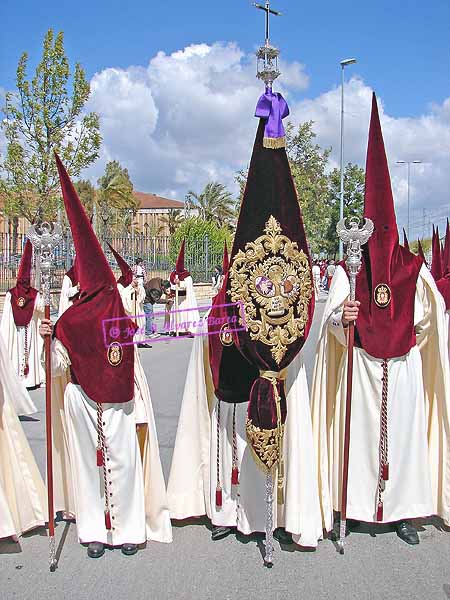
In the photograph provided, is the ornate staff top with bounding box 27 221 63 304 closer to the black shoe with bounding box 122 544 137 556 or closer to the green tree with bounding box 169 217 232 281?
the black shoe with bounding box 122 544 137 556

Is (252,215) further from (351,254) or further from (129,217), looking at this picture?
(129,217)

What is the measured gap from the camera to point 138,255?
80.1ft

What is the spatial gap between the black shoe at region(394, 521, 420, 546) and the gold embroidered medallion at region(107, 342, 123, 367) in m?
2.34

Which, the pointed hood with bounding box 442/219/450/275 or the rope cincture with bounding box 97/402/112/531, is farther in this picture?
the pointed hood with bounding box 442/219/450/275

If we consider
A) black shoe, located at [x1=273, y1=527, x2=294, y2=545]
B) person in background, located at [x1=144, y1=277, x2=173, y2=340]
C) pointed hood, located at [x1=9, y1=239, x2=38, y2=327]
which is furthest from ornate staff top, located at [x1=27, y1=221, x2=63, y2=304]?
person in background, located at [x1=144, y1=277, x2=173, y2=340]

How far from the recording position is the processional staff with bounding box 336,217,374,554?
13.0 feet

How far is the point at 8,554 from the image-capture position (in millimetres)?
4016

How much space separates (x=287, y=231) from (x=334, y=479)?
1956 mm

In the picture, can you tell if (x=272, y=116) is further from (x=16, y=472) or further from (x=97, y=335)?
(x=16, y=472)

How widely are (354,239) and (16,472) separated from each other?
290 centimetres

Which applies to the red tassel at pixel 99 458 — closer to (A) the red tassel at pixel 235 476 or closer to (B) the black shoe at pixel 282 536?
(A) the red tassel at pixel 235 476

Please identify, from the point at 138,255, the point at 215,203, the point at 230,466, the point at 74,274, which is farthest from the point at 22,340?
the point at 215,203

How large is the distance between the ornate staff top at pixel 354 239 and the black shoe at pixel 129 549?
2.26 meters

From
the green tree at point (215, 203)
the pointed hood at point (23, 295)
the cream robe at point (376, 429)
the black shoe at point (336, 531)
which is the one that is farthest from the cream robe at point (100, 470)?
the green tree at point (215, 203)
